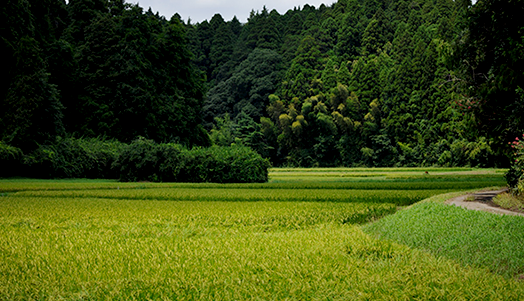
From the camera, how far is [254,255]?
498 centimetres

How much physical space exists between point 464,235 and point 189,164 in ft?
55.7

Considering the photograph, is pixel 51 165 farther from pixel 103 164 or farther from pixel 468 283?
pixel 468 283

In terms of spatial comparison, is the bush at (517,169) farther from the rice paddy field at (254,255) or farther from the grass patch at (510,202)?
the rice paddy field at (254,255)

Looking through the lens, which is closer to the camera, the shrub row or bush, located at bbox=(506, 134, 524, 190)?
bush, located at bbox=(506, 134, 524, 190)

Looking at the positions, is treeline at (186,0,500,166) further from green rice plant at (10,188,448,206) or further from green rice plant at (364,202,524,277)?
green rice plant at (364,202,524,277)

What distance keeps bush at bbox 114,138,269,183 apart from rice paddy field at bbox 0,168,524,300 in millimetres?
12326

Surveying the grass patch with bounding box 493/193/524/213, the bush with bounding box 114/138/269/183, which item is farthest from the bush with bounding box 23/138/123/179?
the grass patch with bounding box 493/193/524/213

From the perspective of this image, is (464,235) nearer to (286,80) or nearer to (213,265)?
(213,265)

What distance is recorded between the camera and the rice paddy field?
3793 millimetres

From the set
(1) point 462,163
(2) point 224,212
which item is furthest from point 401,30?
(2) point 224,212

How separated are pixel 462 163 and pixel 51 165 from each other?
37.3 m

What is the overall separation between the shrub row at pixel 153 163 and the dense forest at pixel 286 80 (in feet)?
3.18

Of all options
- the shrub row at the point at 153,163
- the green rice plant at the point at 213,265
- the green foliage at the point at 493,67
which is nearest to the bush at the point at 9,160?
the shrub row at the point at 153,163

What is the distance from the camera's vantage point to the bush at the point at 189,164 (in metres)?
21.6
